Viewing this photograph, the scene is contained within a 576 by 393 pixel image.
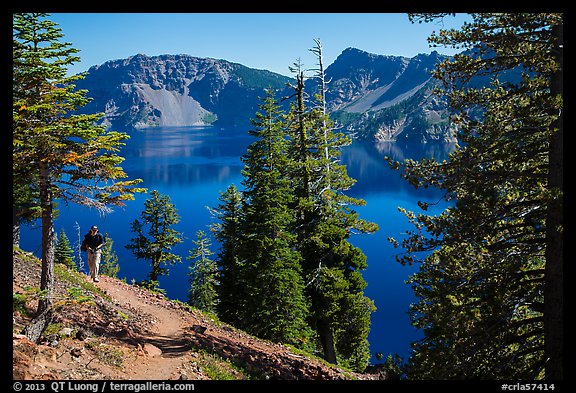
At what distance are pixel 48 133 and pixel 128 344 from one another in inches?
226

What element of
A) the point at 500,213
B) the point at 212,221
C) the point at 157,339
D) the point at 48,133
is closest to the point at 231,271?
the point at 157,339

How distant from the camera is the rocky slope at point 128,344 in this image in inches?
317

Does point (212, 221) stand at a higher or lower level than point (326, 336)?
lower

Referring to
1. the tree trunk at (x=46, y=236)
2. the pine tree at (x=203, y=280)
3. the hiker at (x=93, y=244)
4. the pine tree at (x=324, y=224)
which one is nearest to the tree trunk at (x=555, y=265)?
the tree trunk at (x=46, y=236)

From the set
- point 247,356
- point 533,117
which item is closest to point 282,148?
point 247,356

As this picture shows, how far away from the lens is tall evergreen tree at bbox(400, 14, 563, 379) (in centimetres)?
737

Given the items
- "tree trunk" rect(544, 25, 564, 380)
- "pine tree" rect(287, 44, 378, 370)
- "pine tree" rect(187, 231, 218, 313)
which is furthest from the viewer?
"pine tree" rect(187, 231, 218, 313)

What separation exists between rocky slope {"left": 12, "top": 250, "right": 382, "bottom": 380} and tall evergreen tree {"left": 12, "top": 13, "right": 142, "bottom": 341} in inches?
47.6

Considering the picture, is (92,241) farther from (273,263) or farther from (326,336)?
(326,336)

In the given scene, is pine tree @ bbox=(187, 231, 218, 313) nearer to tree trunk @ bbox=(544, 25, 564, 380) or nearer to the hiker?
the hiker

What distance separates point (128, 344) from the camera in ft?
33.3

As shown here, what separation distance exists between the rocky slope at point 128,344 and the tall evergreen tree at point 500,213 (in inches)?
189

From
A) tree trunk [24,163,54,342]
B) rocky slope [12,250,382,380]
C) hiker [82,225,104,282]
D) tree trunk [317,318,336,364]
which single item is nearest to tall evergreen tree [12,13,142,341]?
tree trunk [24,163,54,342]

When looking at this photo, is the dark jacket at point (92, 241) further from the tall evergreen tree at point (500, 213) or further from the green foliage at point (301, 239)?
the tall evergreen tree at point (500, 213)
